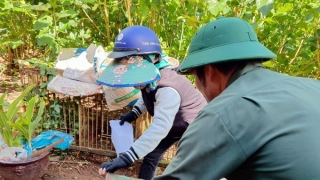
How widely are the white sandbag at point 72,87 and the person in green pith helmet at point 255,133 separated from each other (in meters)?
1.96

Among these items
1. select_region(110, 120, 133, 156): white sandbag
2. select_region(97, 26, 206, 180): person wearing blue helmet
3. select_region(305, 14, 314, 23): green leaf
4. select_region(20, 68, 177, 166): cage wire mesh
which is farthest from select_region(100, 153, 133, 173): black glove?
select_region(305, 14, 314, 23): green leaf

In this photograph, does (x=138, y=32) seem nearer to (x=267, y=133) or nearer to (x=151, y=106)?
(x=151, y=106)

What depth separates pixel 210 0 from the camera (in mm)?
2184

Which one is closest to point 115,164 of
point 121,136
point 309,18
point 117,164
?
point 117,164

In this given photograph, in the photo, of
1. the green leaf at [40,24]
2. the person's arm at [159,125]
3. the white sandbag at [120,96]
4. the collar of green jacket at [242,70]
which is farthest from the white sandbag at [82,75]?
the collar of green jacket at [242,70]

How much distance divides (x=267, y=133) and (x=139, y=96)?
6.41ft

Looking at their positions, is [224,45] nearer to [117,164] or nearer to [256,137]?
[256,137]

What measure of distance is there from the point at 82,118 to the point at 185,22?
135 cm

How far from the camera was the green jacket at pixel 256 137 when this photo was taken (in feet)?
2.92

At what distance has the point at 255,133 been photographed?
90cm

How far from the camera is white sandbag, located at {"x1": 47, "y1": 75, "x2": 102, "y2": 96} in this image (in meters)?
2.90

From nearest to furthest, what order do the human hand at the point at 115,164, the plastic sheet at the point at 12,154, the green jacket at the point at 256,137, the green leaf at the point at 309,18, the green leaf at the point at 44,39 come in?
the green jacket at the point at 256,137 < the human hand at the point at 115,164 < the green leaf at the point at 309,18 < the plastic sheet at the point at 12,154 < the green leaf at the point at 44,39

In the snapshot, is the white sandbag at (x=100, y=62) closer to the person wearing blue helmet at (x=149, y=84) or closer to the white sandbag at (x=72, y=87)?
the white sandbag at (x=72, y=87)

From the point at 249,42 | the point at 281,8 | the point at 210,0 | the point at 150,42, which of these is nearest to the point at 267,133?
the point at 249,42
